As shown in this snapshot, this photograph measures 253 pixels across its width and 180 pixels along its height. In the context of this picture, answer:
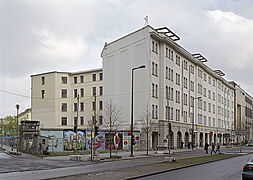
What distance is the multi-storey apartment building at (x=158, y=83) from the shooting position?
62656mm

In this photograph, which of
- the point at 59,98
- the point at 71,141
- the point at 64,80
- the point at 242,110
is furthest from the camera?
the point at 242,110

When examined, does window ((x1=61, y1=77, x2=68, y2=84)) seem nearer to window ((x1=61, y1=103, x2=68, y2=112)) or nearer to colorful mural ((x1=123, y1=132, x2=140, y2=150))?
window ((x1=61, y1=103, x2=68, y2=112))

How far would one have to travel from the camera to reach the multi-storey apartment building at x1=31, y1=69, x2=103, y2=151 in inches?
3561

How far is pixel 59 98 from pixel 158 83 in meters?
35.2

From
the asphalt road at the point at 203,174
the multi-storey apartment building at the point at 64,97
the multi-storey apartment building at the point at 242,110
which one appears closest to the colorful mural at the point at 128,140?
the multi-storey apartment building at the point at 64,97

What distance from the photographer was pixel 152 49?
206 feet

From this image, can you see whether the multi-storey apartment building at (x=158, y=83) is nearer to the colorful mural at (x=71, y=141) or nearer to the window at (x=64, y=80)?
the colorful mural at (x=71, y=141)

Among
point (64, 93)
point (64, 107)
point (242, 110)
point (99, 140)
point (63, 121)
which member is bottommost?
point (99, 140)

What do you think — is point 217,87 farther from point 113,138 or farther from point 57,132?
point 57,132

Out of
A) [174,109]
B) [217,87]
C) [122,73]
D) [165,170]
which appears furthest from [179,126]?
[165,170]

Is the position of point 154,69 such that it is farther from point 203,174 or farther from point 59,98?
point 203,174

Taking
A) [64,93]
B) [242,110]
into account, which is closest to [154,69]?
[64,93]

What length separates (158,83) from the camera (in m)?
64.9

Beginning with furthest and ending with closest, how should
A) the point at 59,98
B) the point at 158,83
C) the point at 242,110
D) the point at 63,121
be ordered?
1. the point at 242,110
2. the point at 59,98
3. the point at 63,121
4. the point at 158,83
